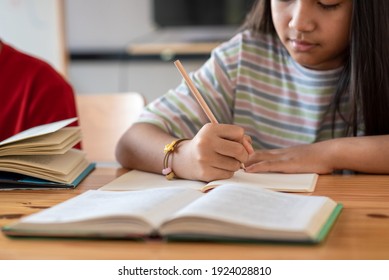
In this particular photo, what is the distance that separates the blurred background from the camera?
3.56 m

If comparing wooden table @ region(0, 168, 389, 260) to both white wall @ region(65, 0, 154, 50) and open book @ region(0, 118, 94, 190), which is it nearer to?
open book @ region(0, 118, 94, 190)

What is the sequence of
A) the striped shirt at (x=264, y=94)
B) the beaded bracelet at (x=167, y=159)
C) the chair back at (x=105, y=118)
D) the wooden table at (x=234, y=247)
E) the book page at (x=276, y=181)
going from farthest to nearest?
1. the chair back at (x=105, y=118)
2. the striped shirt at (x=264, y=94)
3. the beaded bracelet at (x=167, y=159)
4. the book page at (x=276, y=181)
5. the wooden table at (x=234, y=247)

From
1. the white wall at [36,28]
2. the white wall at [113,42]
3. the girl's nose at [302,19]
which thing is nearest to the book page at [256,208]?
the girl's nose at [302,19]

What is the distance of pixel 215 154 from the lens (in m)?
1.16

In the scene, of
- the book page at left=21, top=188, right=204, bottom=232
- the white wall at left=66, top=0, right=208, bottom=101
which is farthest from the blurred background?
→ the book page at left=21, top=188, right=204, bottom=232

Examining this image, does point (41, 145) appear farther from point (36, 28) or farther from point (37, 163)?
point (36, 28)

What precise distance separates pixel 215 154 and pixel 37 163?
290mm

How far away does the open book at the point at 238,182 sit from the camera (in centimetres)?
110

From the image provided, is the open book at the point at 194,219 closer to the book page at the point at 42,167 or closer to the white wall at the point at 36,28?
the book page at the point at 42,167

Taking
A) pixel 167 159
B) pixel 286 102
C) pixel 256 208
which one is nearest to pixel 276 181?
pixel 167 159

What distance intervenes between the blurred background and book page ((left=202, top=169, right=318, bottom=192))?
2.33 meters

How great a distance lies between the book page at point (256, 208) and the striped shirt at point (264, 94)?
558mm

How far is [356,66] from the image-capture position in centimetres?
138
